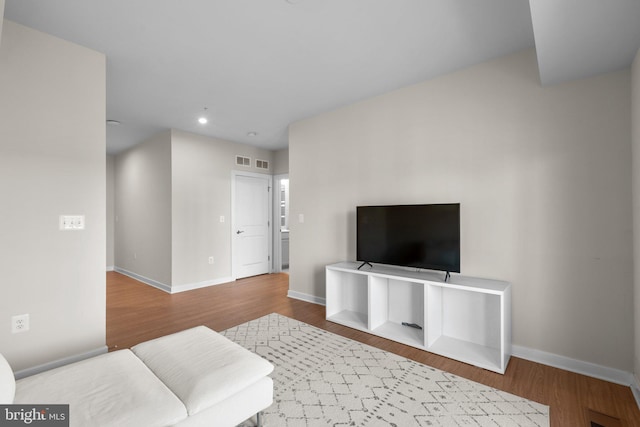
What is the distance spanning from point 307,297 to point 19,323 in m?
2.89

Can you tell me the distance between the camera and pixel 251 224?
233 inches

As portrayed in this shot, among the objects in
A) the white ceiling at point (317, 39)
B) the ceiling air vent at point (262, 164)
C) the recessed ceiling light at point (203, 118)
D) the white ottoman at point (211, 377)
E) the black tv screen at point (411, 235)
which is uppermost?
the white ceiling at point (317, 39)

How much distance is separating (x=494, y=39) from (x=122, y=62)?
10.5 feet

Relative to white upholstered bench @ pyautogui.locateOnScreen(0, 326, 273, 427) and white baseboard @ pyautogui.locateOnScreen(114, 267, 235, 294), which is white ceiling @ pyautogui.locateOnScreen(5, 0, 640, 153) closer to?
white upholstered bench @ pyautogui.locateOnScreen(0, 326, 273, 427)

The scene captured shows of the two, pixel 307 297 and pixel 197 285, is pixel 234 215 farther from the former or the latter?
pixel 307 297

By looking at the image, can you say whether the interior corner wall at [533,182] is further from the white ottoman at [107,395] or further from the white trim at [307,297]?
the white ottoman at [107,395]

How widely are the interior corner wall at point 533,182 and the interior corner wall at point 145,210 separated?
3535mm

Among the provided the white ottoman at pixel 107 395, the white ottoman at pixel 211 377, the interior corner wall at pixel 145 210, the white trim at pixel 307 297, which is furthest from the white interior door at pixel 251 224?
the white ottoman at pixel 107 395

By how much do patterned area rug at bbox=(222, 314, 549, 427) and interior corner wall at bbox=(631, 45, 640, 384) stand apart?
0.85 metres

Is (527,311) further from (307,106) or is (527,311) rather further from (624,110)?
(307,106)

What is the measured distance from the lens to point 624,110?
218cm

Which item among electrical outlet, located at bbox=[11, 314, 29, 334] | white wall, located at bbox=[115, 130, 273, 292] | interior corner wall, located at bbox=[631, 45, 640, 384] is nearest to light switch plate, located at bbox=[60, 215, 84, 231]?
electrical outlet, located at bbox=[11, 314, 29, 334]

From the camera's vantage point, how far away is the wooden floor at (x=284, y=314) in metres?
1.94

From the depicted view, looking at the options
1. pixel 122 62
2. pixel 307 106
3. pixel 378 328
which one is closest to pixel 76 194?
pixel 122 62
